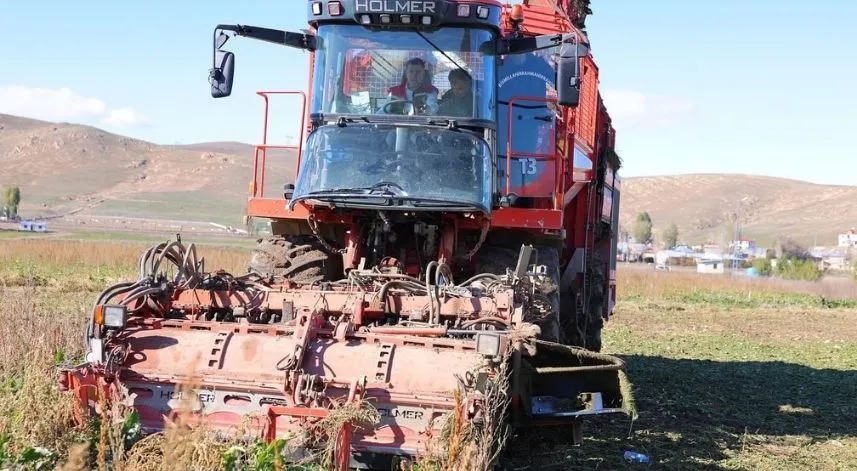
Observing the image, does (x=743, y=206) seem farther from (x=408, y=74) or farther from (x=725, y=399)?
(x=408, y=74)

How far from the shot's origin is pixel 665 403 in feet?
35.9

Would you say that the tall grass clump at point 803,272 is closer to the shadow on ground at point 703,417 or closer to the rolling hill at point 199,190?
the shadow on ground at point 703,417

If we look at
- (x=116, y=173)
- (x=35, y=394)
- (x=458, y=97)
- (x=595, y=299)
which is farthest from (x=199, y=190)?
(x=35, y=394)

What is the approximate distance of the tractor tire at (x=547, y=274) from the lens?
7.94 meters

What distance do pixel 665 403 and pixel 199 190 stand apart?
13599 cm

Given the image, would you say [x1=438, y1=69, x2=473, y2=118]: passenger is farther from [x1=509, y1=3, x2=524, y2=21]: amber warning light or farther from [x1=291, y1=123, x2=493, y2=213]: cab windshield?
[x1=509, y1=3, x2=524, y2=21]: amber warning light

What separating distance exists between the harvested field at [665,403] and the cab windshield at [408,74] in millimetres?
2560

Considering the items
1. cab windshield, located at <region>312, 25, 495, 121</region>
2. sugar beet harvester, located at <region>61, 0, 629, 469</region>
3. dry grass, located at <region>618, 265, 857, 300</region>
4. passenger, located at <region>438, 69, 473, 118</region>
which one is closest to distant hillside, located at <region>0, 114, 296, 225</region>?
dry grass, located at <region>618, 265, 857, 300</region>

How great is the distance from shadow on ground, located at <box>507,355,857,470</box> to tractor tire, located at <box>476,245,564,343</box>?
850 mm

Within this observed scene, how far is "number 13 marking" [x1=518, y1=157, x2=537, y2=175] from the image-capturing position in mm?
9328

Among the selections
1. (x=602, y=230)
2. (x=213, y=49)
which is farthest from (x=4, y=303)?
(x=602, y=230)

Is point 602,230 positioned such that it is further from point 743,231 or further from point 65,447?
point 743,231

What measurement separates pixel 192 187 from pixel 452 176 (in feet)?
465

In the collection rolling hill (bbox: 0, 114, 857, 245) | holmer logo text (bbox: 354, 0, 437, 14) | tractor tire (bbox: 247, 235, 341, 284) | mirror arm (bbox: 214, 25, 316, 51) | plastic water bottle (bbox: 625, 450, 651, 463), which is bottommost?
plastic water bottle (bbox: 625, 450, 651, 463)
